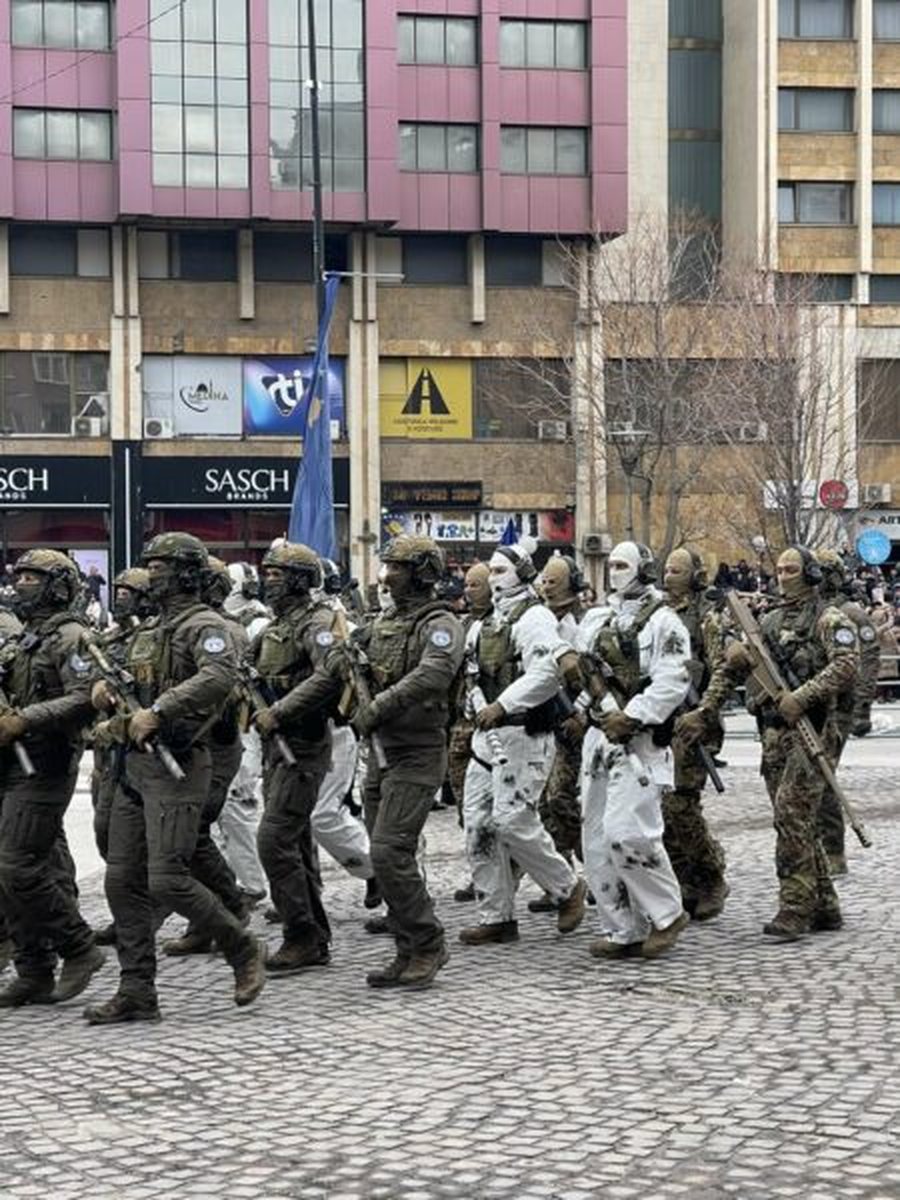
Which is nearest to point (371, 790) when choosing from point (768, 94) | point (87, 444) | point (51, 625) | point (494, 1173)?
point (51, 625)

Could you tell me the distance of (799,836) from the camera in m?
9.93

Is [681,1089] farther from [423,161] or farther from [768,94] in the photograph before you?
[768,94]

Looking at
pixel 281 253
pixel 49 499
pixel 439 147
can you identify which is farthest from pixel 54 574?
pixel 439 147

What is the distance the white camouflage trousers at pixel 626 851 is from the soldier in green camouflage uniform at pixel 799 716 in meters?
0.70

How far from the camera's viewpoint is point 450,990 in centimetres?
891

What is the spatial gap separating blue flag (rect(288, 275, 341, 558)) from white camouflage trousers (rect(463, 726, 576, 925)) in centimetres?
1568

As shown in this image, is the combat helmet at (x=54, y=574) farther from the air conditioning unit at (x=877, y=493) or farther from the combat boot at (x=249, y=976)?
the air conditioning unit at (x=877, y=493)

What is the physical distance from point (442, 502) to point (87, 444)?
792cm

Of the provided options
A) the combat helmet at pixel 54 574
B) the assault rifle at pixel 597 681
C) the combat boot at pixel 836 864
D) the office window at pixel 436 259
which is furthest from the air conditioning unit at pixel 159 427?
the combat helmet at pixel 54 574

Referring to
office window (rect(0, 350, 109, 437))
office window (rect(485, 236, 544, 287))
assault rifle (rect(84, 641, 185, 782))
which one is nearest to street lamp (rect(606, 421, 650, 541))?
office window (rect(485, 236, 544, 287))

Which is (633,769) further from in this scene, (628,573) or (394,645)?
(394,645)

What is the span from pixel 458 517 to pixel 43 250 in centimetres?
1076

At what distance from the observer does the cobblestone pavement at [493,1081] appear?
20.0ft

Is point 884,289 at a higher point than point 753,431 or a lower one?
higher
